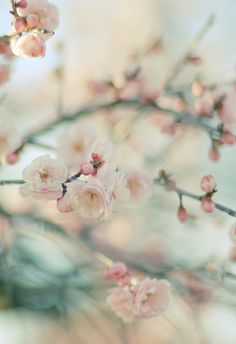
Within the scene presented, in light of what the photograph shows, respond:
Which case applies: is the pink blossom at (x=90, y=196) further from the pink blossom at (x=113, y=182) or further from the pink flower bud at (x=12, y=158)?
the pink flower bud at (x=12, y=158)

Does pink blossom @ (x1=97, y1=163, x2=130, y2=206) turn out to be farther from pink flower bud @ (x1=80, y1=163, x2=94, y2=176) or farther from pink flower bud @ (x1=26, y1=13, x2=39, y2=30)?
pink flower bud @ (x1=26, y1=13, x2=39, y2=30)

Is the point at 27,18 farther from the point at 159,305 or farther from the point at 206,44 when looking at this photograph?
the point at 206,44

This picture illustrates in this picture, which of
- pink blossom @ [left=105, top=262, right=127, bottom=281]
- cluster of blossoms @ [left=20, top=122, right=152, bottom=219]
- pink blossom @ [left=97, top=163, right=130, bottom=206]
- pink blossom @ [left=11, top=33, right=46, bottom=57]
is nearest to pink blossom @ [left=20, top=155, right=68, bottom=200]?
cluster of blossoms @ [left=20, top=122, right=152, bottom=219]

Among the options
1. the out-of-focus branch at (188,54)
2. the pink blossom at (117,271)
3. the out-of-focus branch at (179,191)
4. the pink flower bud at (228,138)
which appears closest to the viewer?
the out-of-focus branch at (179,191)

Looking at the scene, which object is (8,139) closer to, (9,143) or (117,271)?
(9,143)

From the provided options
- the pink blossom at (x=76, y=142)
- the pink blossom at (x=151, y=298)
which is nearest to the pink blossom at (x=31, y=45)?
the pink blossom at (x=76, y=142)

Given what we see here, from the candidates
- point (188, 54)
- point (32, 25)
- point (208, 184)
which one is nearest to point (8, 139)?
point (32, 25)
